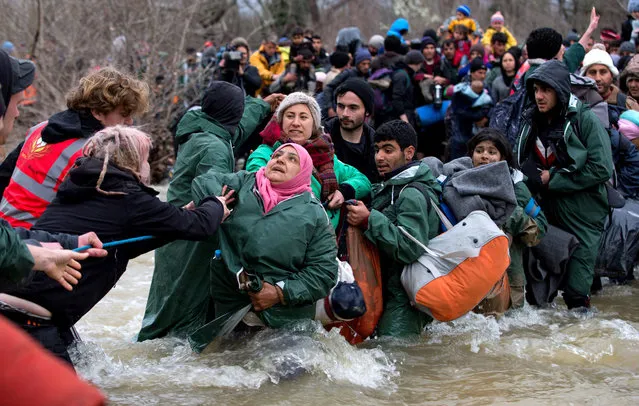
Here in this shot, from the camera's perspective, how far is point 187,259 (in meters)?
5.68

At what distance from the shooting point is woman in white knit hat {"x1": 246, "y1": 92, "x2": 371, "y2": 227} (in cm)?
553

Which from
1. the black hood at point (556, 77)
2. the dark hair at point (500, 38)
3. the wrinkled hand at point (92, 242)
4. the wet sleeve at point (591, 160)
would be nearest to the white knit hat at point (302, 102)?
the black hood at point (556, 77)

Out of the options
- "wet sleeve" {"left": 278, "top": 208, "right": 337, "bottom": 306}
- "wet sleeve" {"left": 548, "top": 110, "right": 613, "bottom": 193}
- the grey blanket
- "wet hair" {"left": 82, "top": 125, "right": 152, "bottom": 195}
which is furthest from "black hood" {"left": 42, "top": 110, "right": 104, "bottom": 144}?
"wet sleeve" {"left": 548, "top": 110, "right": 613, "bottom": 193}

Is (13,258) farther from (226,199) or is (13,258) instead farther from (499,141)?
(499,141)

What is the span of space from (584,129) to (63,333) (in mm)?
4092

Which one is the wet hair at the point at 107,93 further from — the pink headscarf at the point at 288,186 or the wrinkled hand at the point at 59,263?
the wrinkled hand at the point at 59,263

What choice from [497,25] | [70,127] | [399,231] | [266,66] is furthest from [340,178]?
[497,25]

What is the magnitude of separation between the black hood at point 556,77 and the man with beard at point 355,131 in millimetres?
1281

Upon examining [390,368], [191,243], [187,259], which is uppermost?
[191,243]

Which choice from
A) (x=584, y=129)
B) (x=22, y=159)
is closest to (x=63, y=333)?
(x=22, y=159)

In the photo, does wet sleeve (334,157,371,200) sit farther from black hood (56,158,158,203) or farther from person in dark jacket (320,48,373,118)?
person in dark jacket (320,48,373,118)

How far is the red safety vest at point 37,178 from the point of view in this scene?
476cm

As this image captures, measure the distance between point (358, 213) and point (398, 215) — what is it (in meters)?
0.32

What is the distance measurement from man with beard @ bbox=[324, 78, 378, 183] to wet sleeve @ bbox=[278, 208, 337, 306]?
1.45m
